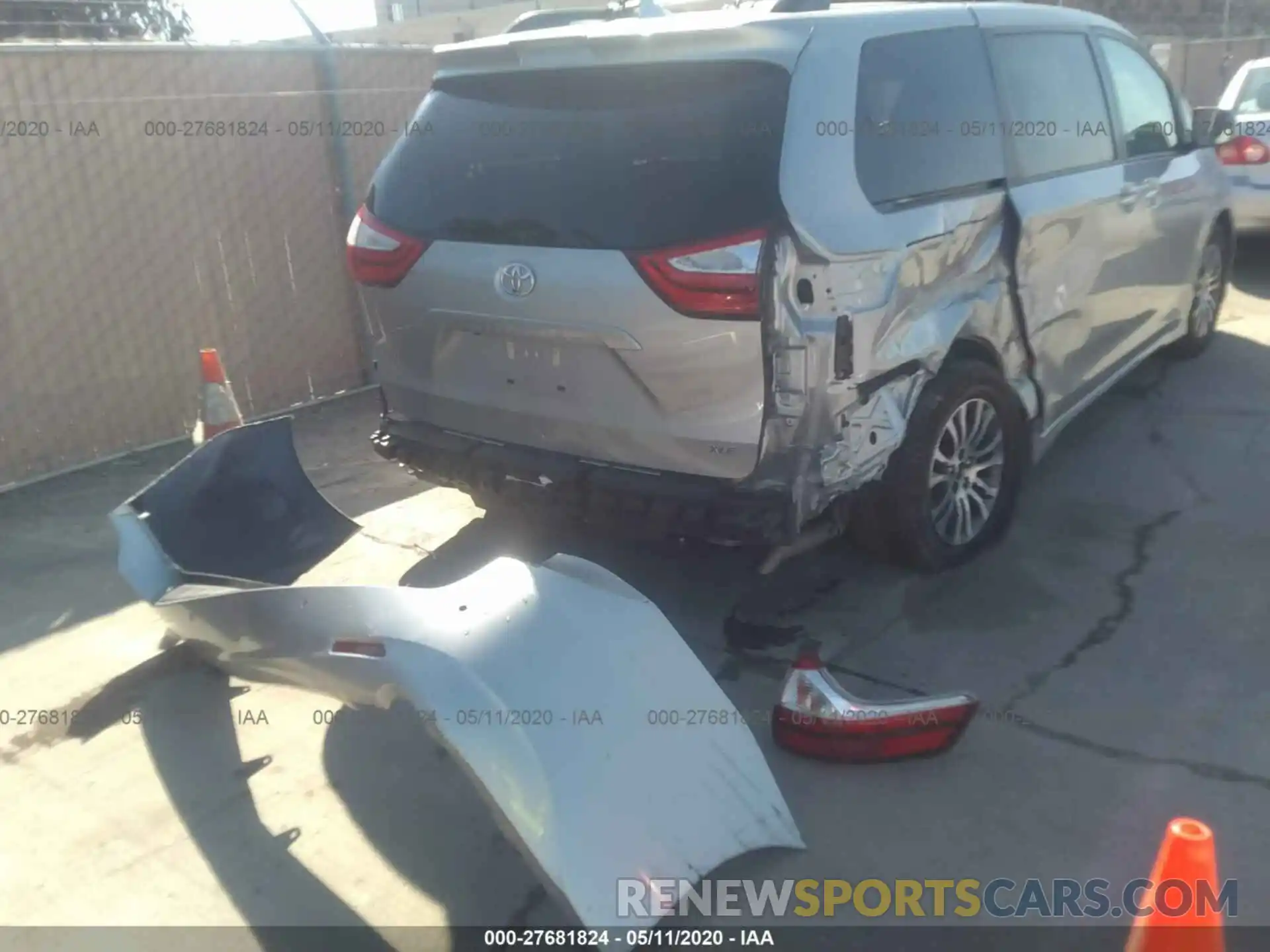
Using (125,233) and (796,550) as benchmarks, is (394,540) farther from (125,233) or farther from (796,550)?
(125,233)

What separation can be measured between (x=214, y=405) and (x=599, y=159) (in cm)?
251

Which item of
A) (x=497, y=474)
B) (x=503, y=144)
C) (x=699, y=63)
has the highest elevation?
(x=699, y=63)

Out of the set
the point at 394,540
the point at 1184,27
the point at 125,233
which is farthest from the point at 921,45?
the point at 1184,27

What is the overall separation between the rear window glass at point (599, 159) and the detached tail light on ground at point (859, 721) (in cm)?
134

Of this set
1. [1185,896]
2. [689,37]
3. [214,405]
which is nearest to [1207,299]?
[689,37]

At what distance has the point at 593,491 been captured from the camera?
374 centimetres

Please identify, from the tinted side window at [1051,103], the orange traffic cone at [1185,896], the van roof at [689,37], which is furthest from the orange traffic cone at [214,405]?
the orange traffic cone at [1185,896]

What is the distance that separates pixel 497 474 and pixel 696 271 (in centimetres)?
109

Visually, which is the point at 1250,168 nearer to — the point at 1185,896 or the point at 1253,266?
the point at 1253,266

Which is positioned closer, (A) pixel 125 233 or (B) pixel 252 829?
(B) pixel 252 829

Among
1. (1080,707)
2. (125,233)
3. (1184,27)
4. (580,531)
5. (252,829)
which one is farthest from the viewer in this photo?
(1184,27)

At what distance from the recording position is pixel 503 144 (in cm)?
386

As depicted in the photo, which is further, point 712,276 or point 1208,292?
point 1208,292

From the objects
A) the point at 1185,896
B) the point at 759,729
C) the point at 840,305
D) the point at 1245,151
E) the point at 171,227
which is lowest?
the point at 759,729
